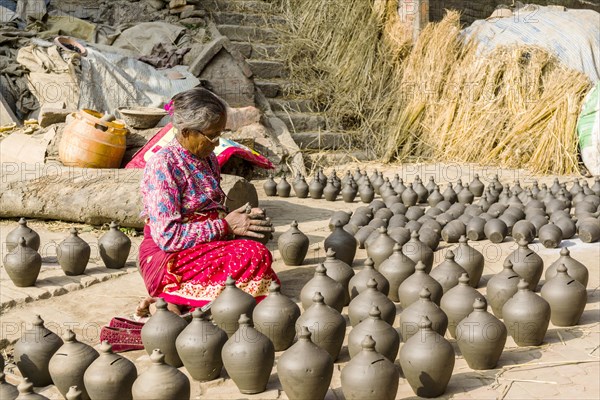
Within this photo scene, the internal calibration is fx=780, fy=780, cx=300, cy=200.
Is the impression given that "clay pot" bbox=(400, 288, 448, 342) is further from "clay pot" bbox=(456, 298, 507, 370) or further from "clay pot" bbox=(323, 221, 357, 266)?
"clay pot" bbox=(323, 221, 357, 266)

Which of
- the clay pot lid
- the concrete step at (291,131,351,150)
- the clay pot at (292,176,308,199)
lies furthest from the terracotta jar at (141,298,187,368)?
the concrete step at (291,131,351,150)

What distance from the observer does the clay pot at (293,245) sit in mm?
5234

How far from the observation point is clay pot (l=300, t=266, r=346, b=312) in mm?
4039

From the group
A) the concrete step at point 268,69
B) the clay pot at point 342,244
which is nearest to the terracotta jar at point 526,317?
the clay pot at point 342,244

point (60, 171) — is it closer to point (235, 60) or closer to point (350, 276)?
point (350, 276)

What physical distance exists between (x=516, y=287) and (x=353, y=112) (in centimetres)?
644

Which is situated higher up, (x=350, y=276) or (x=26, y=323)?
(x=350, y=276)

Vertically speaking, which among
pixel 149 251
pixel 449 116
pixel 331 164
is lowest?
pixel 331 164

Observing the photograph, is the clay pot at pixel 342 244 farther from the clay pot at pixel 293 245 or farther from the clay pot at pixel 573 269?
the clay pot at pixel 573 269

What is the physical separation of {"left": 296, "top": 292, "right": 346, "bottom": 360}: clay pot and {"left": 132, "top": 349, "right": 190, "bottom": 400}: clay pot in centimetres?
72

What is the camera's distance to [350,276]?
4426 millimetres

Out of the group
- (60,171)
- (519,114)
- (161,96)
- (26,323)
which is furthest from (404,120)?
(26,323)

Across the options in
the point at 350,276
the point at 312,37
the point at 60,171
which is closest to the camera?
the point at 350,276

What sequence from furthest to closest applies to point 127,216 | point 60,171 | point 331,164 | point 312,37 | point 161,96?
point 312,37 < point 331,164 < point 161,96 < point 60,171 < point 127,216
